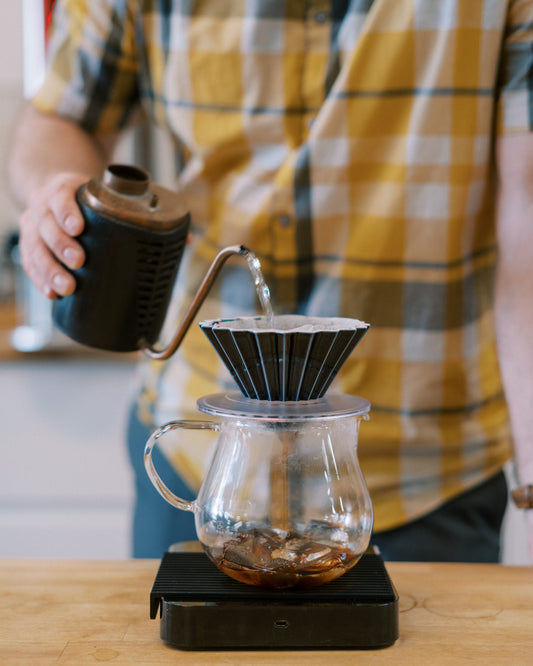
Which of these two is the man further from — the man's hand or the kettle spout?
the kettle spout

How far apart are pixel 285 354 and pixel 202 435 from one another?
18.8 inches

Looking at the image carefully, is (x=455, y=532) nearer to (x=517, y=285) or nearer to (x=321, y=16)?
(x=517, y=285)

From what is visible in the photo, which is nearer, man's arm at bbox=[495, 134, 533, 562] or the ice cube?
the ice cube

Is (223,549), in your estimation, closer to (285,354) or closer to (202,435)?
(285,354)

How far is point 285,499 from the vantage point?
543mm

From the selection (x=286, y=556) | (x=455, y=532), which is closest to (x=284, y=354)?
(x=286, y=556)

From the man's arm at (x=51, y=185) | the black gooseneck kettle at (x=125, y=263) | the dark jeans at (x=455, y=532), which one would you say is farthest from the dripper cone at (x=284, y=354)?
the dark jeans at (x=455, y=532)

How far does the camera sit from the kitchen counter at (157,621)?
521 mm

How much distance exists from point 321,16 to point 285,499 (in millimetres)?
594

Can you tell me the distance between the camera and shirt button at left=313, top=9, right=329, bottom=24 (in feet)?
2.93

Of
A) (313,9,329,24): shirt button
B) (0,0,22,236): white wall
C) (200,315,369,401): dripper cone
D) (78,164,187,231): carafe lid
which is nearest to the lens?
(200,315,369,401): dripper cone

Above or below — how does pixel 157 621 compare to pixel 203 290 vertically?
below

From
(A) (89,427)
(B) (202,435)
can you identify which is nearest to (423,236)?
(B) (202,435)

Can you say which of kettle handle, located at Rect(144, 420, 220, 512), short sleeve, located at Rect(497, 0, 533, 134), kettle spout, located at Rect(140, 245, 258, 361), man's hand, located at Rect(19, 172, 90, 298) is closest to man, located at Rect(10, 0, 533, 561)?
short sleeve, located at Rect(497, 0, 533, 134)
